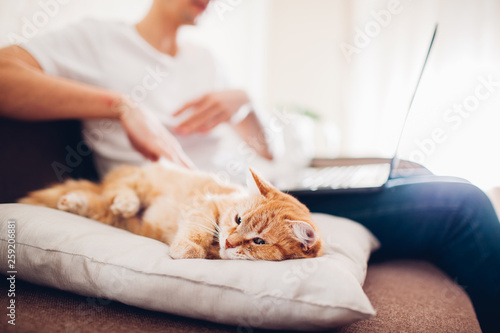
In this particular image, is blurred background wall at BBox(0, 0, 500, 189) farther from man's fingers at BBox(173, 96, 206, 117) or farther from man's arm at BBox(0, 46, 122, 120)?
man's fingers at BBox(173, 96, 206, 117)

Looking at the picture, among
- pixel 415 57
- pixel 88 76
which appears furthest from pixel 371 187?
pixel 415 57

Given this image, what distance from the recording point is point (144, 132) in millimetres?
1269

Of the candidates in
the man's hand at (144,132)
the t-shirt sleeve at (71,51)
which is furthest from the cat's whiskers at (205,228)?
the t-shirt sleeve at (71,51)

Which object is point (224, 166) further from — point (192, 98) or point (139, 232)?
point (139, 232)

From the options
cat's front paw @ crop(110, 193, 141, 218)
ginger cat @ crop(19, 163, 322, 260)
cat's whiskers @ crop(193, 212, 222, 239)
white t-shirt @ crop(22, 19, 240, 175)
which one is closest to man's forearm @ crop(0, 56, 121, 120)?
white t-shirt @ crop(22, 19, 240, 175)

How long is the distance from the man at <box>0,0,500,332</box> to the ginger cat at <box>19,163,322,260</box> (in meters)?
0.18

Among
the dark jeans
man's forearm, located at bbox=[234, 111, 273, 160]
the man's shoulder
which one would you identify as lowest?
the dark jeans

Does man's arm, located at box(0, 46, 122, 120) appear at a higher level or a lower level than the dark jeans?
higher

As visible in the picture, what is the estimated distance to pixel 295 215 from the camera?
86 cm

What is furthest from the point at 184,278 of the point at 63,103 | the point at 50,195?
the point at 63,103

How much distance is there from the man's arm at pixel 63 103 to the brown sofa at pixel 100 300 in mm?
73

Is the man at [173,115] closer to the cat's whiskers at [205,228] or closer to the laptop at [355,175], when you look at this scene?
the laptop at [355,175]

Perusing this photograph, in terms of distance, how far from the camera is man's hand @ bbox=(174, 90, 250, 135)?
153 centimetres

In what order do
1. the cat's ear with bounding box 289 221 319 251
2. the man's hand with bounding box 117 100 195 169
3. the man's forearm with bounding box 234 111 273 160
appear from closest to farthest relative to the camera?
1. the cat's ear with bounding box 289 221 319 251
2. the man's hand with bounding box 117 100 195 169
3. the man's forearm with bounding box 234 111 273 160
